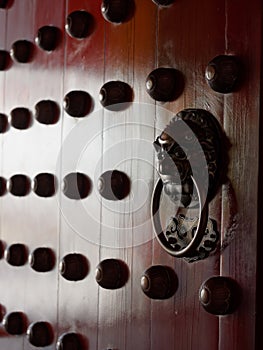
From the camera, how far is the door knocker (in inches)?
48.1

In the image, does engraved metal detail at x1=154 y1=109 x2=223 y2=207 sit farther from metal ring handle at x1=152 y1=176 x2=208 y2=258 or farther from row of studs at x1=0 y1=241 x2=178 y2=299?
row of studs at x1=0 y1=241 x2=178 y2=299

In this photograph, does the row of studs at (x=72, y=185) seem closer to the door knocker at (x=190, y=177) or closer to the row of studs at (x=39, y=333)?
the door knocker at (x=190, y=177)

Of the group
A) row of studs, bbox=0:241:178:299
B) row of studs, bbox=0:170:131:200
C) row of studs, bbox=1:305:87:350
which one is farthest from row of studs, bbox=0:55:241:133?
row of studs, bbox=1:305:87:350

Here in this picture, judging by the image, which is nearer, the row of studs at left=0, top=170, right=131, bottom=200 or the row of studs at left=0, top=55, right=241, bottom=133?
the row of studs at left=0, top=55, right=241, bottom=133

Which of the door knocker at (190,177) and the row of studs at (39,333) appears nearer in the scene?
the door knocker at (190,177)

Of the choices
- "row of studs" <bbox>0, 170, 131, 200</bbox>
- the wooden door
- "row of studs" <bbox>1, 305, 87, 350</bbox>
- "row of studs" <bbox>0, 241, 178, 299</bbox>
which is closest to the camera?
the wooden door

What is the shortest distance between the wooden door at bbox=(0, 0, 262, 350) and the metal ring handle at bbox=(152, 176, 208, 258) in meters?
0.03

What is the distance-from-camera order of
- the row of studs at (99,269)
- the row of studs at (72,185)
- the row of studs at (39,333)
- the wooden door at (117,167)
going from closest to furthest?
the wooden door at (117,167)
the row of studs at (99,269)
the row of studs at (72,185)
the row of studs at (39,333)

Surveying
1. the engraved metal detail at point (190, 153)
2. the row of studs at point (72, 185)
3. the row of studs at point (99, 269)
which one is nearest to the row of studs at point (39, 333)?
the row of studs at point (99, 269)

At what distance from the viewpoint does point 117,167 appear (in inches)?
57.9

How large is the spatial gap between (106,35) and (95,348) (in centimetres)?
65

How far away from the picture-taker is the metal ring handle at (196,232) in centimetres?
121

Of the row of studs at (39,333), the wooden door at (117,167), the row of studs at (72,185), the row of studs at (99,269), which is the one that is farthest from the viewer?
the row of studs at (39,333)

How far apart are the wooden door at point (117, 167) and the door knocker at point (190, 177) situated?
0.06 feet
